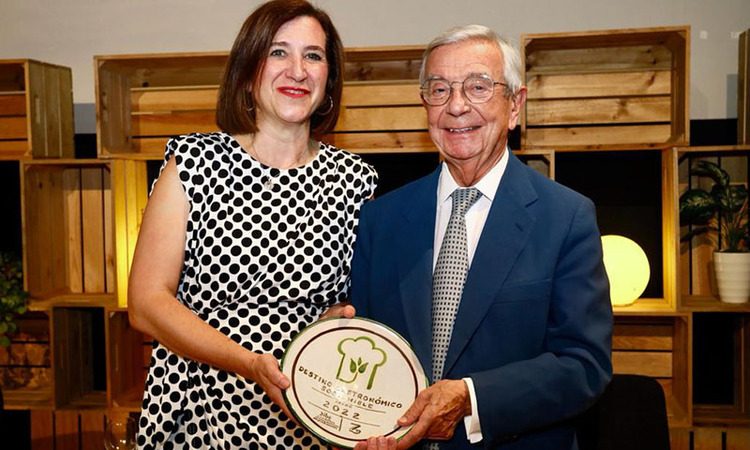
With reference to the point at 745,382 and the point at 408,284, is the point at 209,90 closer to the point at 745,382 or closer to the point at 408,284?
the point at 408,284

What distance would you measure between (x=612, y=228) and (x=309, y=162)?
2.19 metres

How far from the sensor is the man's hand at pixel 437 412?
1601 millimetres

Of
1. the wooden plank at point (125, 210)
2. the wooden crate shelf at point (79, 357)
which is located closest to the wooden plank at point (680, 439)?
the wooden plank at point (125, 210)

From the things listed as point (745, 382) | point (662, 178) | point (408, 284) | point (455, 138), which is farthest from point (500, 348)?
point (745, 382)

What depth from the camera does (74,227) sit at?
156 inches

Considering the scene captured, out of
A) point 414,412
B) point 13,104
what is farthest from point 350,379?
point 13,104

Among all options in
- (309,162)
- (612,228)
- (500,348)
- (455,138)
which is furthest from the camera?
(612,228)

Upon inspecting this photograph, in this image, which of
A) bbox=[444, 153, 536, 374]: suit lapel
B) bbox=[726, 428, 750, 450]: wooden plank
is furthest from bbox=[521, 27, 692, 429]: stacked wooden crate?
bbox=[444, 153, 536, 374]: suit lapel

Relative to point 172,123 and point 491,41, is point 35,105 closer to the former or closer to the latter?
point 172,123

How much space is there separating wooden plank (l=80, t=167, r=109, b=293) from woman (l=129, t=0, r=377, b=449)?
7.15 ft

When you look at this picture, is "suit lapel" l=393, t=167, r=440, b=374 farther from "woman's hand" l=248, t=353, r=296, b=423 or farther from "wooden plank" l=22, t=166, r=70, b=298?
"wooden plank" l=22, t=166, r=70, b=298

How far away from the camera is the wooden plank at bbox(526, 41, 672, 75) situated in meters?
3.58

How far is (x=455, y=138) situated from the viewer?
186 centimetres

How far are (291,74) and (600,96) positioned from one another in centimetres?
213
